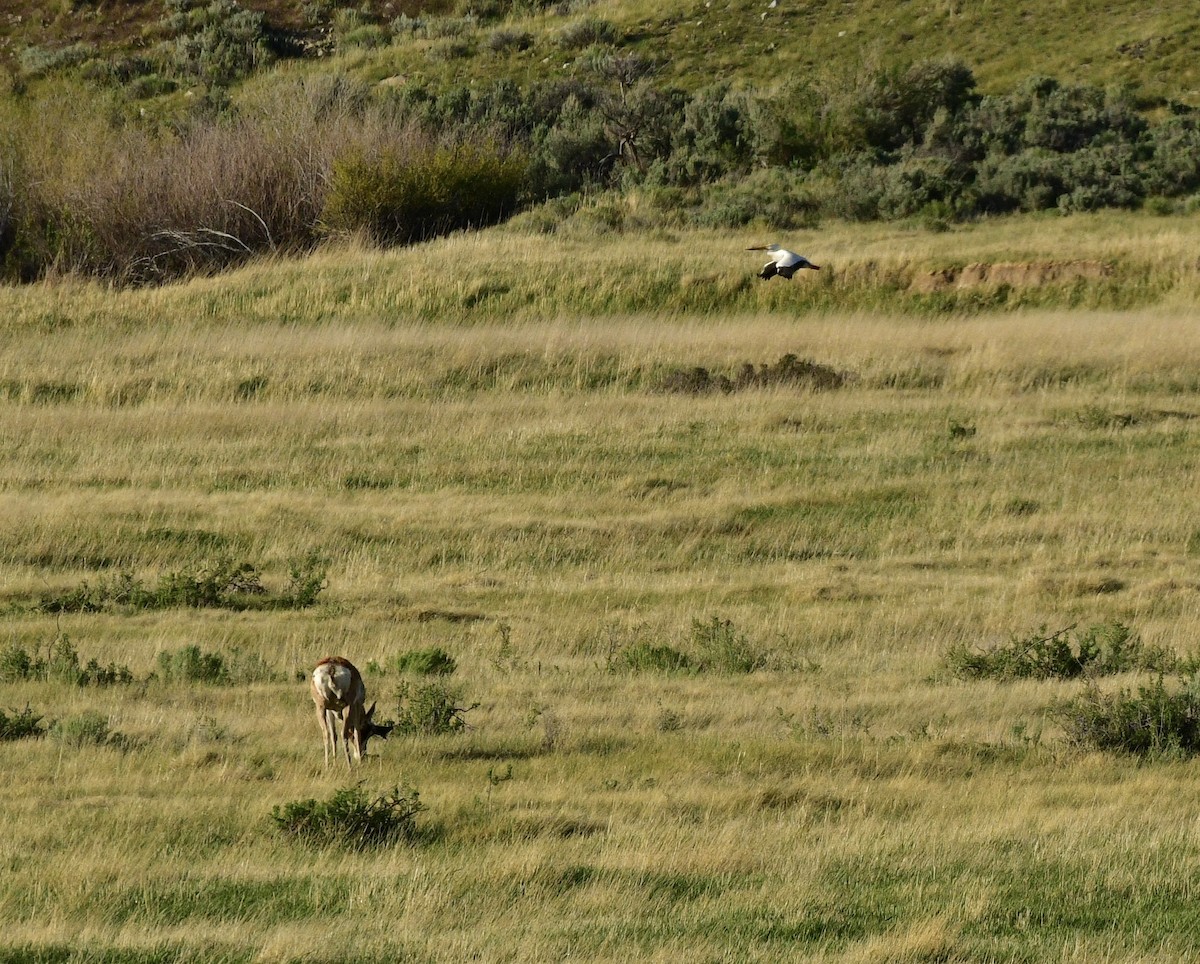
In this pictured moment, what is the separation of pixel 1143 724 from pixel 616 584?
6.43m

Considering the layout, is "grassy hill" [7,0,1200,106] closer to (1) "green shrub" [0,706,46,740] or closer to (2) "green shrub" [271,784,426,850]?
(1) "green shrub" [0,706,46,740]

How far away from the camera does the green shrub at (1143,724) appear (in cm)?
961

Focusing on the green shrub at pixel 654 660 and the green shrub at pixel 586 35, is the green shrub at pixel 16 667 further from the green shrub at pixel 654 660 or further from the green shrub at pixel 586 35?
the green shrub at pixel 586 35

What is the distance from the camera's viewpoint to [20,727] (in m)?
9.99

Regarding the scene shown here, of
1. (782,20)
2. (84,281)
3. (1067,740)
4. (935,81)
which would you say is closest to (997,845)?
(1067,740)

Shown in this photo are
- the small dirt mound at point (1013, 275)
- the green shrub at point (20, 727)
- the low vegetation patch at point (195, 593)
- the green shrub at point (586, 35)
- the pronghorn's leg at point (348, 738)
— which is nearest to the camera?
the pronghorn's leg at point (348, 738)

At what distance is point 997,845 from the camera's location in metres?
→ 7.47

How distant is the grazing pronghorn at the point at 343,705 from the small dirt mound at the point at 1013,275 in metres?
20.8

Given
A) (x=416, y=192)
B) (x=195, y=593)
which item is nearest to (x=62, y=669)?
(x=195, y=593)

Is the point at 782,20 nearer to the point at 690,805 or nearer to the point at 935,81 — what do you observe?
the point at 935,81

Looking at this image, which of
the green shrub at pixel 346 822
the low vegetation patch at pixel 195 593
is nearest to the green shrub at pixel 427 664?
the low vegetation patch at pixel 195 593

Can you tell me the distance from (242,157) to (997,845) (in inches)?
1362

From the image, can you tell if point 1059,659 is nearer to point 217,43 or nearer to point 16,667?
point 16,667

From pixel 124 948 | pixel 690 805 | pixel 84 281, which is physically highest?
pixel 124 948
